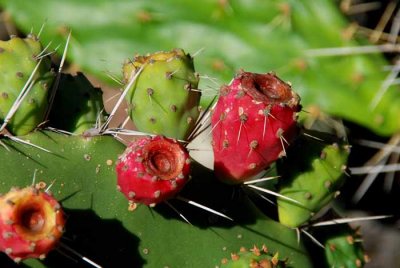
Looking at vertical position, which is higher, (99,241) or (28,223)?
(28,223)

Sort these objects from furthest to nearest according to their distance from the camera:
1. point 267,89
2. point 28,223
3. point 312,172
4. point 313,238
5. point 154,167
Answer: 1. point 313,238
2. point 312,172
3. point 267,89
4. point 154,167
5. point 28,223

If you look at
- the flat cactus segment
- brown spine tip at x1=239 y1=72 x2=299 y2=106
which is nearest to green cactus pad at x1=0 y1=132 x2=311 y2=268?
brown spine tip at x1=239 y1=72 x2=299 y2=106

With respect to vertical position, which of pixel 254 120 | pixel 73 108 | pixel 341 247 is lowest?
pixel 341 247

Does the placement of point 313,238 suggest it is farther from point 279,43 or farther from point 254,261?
point 279,43

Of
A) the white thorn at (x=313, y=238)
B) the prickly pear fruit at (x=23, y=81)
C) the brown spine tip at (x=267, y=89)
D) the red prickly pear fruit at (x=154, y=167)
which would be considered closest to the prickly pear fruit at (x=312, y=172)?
the white thorn at (x=313, y=238)

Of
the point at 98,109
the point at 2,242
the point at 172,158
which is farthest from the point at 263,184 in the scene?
the point at 2,242

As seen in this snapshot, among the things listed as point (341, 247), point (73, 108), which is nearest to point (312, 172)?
point (341, 247)

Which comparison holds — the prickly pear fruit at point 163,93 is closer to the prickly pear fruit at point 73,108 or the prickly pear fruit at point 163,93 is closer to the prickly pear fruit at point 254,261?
the prickly pear fruit at point 73,108

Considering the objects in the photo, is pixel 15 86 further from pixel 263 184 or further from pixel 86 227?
pixel 263 184
